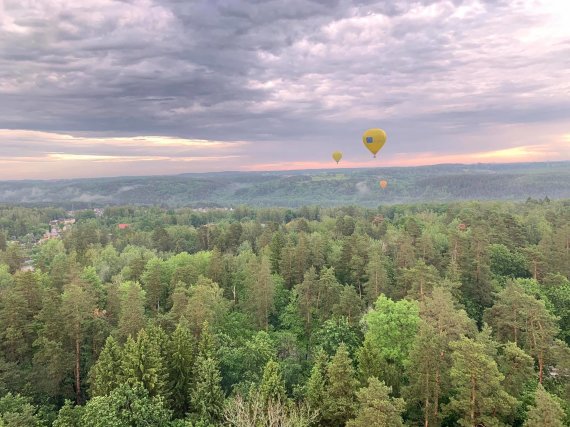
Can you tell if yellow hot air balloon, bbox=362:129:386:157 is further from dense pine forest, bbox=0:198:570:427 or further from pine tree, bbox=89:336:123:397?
pine tree, bbox=89:336:123:397

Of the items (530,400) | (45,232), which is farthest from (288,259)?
(45,232)

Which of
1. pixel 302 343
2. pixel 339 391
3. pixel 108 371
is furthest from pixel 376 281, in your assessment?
pixel 108 371

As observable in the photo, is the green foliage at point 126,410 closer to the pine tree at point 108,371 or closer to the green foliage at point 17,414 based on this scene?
the pine tree at point 108,371

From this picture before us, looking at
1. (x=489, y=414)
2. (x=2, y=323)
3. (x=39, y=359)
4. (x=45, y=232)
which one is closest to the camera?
(x=489, y=414)

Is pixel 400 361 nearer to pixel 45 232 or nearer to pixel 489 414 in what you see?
pixel 489 414

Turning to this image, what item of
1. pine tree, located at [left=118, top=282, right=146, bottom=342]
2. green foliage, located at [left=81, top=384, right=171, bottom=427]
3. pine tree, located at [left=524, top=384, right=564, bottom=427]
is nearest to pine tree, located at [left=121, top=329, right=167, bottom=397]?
green foliage, located at [left=81, top=384, right=171, bottom=427]

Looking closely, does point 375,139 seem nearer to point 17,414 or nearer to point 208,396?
point 208,396
